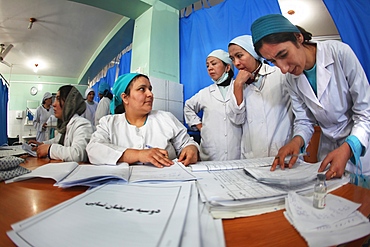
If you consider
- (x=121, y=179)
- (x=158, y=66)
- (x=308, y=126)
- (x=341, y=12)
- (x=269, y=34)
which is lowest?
(x=121, y=179)

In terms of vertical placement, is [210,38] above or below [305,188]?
above

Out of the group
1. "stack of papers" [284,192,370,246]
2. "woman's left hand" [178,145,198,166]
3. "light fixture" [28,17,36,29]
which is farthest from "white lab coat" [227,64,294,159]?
"light fixture" [28,17,36,29]

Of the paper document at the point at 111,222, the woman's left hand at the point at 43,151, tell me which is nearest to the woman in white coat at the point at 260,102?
the paper document at the point at 111,222

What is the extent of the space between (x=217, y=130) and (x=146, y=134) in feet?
2.32

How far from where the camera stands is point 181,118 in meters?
2.37

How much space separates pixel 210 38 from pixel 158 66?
71 cm

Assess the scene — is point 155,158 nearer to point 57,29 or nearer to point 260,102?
point 260,102

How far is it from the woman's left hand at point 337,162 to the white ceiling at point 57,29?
233 centimetres

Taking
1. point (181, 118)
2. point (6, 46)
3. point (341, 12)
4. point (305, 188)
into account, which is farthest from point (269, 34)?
point (6, 46)

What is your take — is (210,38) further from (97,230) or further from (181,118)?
(97,230)

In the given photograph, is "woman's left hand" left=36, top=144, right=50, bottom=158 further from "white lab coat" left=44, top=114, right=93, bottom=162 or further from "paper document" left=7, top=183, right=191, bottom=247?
"paper document" left=7, top=183, right=191, bottom=247

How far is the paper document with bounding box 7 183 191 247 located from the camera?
0.26 meters

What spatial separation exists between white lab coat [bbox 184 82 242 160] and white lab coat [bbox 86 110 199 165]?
45 centimetres

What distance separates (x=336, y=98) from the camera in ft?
2.80
